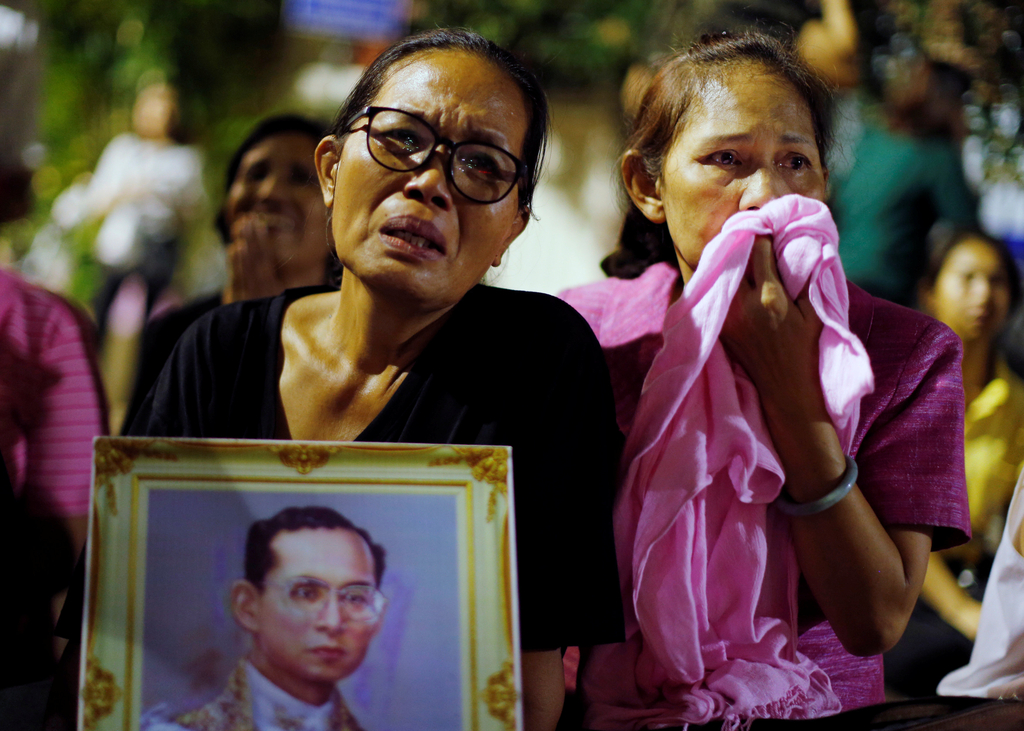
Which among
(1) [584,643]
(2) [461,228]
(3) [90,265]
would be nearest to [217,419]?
(2) [461,228]

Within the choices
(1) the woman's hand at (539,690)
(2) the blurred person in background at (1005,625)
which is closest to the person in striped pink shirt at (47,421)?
(1) the woman's hand at (539,690)

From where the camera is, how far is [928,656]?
8.17ft

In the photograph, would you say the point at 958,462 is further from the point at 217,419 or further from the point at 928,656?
the point at 928,656

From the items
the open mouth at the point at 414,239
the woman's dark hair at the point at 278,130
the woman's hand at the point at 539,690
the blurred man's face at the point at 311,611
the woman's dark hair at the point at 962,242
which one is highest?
the woman's dark hair at the point at 278,130

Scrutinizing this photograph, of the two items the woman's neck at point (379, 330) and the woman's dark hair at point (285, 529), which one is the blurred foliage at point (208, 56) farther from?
the woman's dark hair at point (285, 529)

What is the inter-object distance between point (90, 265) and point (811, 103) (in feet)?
22.1

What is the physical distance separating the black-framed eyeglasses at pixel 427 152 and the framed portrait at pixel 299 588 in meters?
0.41

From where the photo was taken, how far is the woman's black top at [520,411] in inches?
49.1

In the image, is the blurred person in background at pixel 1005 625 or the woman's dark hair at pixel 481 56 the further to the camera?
the blurred person in background at pixel 1005 625

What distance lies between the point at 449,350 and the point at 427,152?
0.96ft

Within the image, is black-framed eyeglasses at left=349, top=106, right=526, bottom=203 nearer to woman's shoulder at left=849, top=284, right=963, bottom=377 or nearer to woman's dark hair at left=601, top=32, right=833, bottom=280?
woman's dark hair at left=601, top=32, right=833, bottom=280

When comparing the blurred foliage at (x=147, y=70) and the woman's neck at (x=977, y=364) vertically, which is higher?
the blurred foliage at (x=147, y=70)

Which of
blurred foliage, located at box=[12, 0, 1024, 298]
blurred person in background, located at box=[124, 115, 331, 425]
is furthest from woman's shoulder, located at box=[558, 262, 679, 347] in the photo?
blurred foliage, located at box=[12, 0, 1024, 298]

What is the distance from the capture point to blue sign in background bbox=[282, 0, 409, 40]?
16.9 ft
